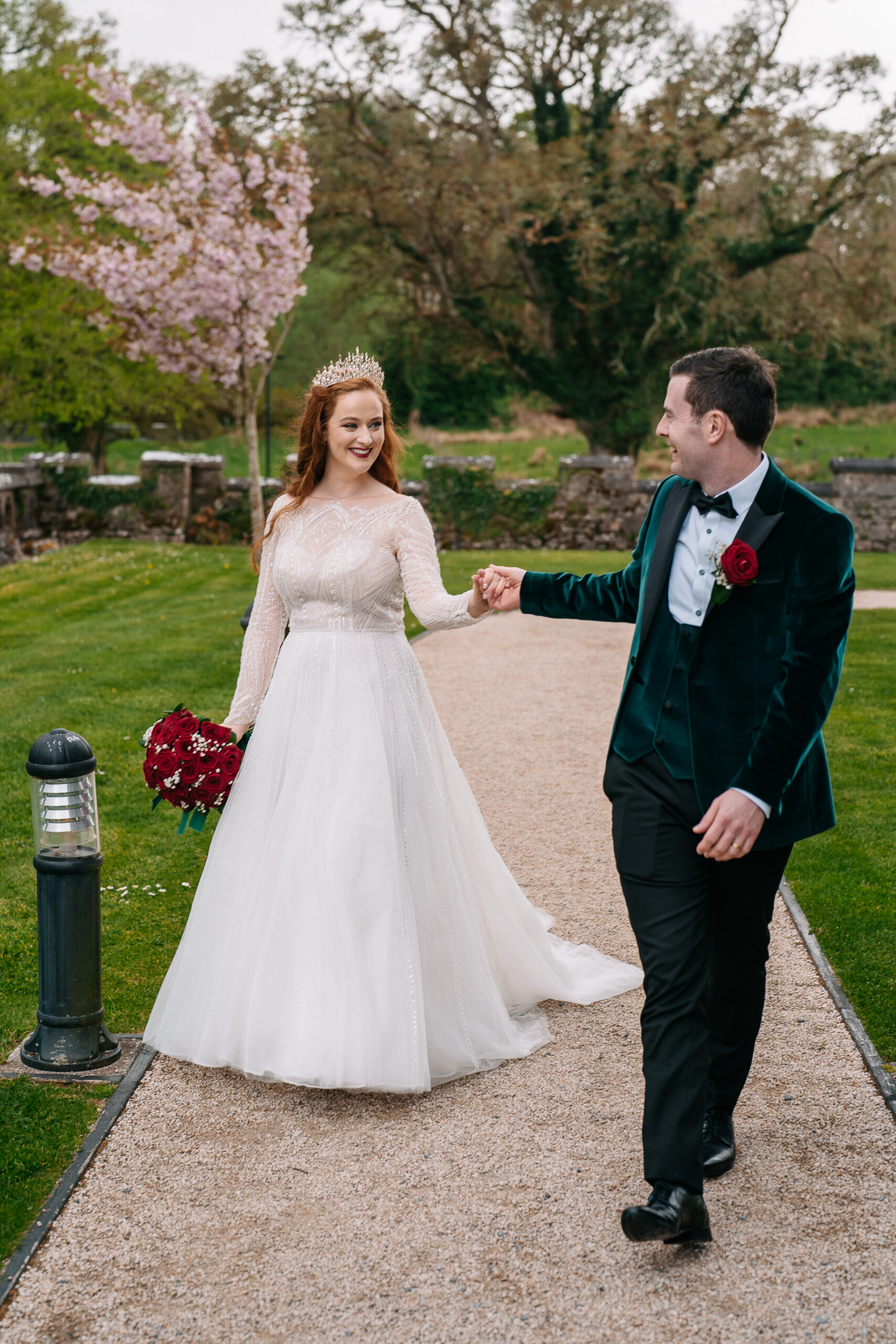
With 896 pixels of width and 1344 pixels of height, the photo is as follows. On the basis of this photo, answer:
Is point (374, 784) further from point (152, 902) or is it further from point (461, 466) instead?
point (461, 466)

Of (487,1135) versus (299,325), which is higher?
(299,325)

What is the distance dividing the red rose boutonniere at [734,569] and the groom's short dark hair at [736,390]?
308mm

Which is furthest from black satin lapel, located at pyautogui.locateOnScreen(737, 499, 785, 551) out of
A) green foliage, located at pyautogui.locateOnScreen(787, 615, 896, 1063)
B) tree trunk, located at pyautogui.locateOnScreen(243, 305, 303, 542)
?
tree trunk, located at pyautogui.locateOnScreen(243, 305, 303, 542)

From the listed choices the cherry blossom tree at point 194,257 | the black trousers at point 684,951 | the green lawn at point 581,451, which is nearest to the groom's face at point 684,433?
the black trousers at point 684,951

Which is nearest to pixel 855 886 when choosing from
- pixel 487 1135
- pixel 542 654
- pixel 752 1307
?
pixel 487 1135

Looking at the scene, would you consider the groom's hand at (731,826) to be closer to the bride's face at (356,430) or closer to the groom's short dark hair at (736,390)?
the groom's short dark hair at (736,390)

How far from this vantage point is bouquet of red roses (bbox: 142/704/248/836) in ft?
13.3

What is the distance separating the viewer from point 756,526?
312cm

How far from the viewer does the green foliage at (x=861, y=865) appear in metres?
4.77

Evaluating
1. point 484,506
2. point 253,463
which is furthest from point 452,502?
point 253,463

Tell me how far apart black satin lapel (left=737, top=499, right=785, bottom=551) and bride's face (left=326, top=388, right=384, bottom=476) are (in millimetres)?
1540

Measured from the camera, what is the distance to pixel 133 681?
9.74 m

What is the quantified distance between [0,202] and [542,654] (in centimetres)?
1791

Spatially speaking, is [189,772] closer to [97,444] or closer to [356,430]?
[356,430]
